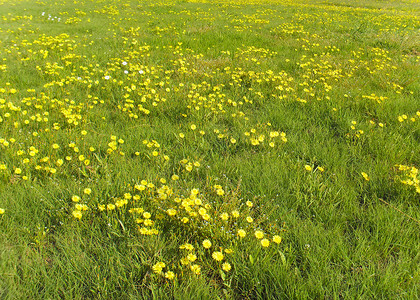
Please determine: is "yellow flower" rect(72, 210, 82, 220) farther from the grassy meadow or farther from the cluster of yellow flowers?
the cluster of yellow flowers

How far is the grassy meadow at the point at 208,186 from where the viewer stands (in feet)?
5.24

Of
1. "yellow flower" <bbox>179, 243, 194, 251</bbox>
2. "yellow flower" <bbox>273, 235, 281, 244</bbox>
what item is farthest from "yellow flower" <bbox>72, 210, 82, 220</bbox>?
"yellow flower" <bbox>273, 235, 281, 244</bbox>

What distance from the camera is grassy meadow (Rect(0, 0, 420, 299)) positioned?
62.8 inches

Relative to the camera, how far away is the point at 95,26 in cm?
824

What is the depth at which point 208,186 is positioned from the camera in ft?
7.49

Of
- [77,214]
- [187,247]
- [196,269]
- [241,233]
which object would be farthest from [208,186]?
[77,214]

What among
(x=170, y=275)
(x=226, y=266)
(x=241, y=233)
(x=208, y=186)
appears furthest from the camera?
(x=208, y=186)

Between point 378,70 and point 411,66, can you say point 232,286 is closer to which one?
point 378,70

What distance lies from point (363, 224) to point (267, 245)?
874mm

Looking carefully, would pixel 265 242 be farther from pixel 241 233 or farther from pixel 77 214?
pixel 77 214

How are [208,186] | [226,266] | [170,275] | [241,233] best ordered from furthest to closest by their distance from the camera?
1. [208,186]
2. [241,233]
3. [226,266]
4. [170,275]

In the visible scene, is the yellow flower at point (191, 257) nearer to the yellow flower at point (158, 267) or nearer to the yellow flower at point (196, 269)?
the yellow flower at point (196, 269)

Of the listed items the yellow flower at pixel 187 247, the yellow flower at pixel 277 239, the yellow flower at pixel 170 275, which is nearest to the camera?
the yellow flower at pixel 170 275

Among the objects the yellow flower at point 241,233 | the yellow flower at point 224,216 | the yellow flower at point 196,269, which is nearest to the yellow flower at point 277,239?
the yellow flower at point 241,233
